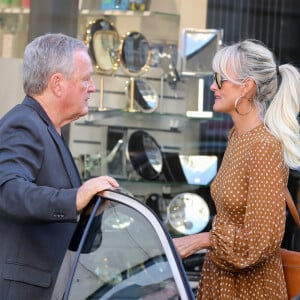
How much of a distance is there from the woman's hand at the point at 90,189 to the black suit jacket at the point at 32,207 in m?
0.02

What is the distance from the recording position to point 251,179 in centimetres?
345

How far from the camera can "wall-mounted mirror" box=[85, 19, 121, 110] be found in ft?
20.7

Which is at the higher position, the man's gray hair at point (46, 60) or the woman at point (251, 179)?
the man's gray hair at point (46, 60)

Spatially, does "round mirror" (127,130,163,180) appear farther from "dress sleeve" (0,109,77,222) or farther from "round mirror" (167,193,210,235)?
"dress sleeve" (0,109,77,222)

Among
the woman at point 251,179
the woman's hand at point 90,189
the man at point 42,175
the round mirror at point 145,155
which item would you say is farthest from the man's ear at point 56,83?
the round mirror at point 145,155

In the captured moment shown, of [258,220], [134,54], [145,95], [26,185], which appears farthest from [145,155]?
[26,185]

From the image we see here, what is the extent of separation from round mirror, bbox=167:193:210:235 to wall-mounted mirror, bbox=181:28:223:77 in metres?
0.79

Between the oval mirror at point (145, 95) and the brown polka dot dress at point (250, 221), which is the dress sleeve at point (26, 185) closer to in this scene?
the brown polka dot dress at point (250, 221)

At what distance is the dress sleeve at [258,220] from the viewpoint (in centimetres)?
339

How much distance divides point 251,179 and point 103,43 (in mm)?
3058

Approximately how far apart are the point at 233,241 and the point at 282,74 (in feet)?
2.23

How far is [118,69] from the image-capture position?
6.30 m

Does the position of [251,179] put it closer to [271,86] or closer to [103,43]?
[271,86]

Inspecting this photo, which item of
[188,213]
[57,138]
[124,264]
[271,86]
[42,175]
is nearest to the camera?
[124,264]
